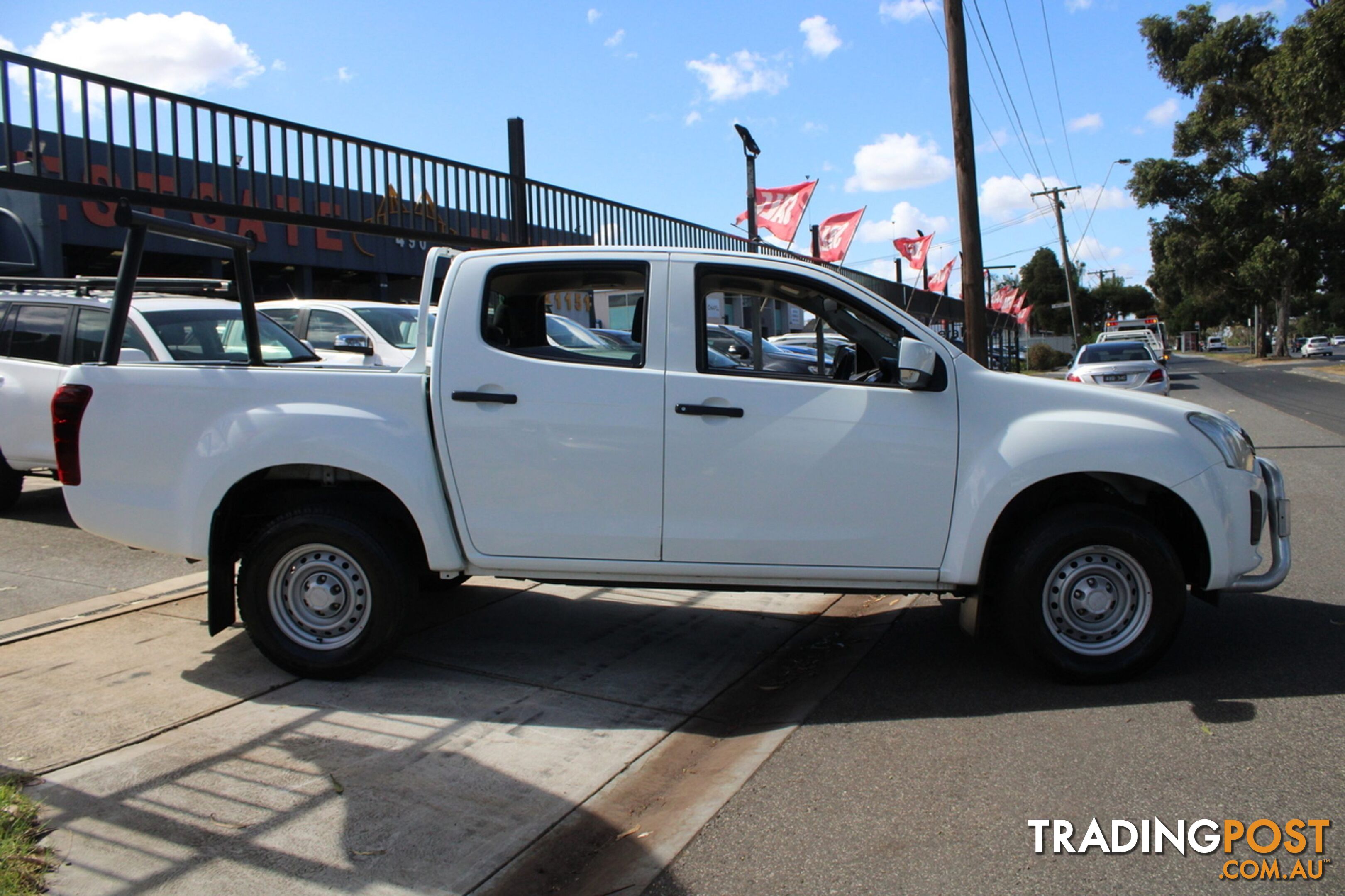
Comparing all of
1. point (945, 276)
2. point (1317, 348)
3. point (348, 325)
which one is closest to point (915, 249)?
point (945, 276)

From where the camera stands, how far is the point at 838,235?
19328 mm

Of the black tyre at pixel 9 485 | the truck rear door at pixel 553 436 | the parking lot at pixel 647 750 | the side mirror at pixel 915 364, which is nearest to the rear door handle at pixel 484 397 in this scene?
the truck rear door at pixel 553 436

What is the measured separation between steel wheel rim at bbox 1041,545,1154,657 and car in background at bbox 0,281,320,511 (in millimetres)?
6395

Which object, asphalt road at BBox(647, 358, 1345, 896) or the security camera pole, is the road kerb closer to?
asphalt road at BBox(647, 358, 1345, 896)

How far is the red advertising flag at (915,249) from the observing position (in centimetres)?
2738

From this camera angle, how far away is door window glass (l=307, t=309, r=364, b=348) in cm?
1095

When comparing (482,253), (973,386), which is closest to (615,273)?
(482,253)

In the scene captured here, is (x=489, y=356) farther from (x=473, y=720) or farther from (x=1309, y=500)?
(x=1309, y=500)

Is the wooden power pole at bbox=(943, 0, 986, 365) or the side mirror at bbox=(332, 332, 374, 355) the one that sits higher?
the wooden power pole at bbox=(943, 0, 986, 365)

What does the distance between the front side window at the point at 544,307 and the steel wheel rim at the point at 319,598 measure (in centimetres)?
133

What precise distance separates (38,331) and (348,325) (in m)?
2.92

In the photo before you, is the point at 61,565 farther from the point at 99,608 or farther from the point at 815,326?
the point at 815,326

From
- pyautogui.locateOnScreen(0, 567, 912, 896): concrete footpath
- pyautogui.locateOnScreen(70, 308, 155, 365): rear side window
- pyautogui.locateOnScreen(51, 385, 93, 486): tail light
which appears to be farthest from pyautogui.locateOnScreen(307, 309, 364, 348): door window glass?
pyautogui.locateOnScreen(51, 385, 93, 486): tail light

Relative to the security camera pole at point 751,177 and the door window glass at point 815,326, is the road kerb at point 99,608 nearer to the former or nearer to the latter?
the door window glass at point 815,326
